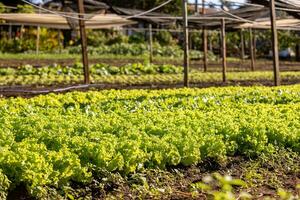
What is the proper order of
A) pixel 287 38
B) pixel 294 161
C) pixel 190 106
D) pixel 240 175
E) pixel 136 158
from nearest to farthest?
pixel 136 158, pixel 240 175, pixel 294 161, pixel 190 106, pixel 287 38

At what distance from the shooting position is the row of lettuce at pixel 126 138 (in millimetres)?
4664

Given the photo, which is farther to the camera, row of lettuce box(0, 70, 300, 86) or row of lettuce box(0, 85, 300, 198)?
row of lettuce box(0, 70, 300, 86)

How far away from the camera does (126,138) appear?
5426 millimetres

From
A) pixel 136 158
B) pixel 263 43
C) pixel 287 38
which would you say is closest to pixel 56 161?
pixel 136 158

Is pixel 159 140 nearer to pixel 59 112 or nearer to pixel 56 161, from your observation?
pixel 56 161

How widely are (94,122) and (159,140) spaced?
966 mm

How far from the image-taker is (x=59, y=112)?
285 inches

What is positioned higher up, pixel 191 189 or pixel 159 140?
pixel 159 140

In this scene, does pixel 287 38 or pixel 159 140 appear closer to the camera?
pixel 159 140

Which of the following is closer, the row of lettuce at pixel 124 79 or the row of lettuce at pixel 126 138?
the row of lettuce at pixel 126 138

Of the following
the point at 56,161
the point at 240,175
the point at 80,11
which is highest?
the point at 80,11

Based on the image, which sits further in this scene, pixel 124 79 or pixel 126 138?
pixel 124 79

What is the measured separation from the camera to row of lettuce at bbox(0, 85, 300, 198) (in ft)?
15.3

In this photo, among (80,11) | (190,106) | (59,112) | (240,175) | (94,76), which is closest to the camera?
(240,175)
